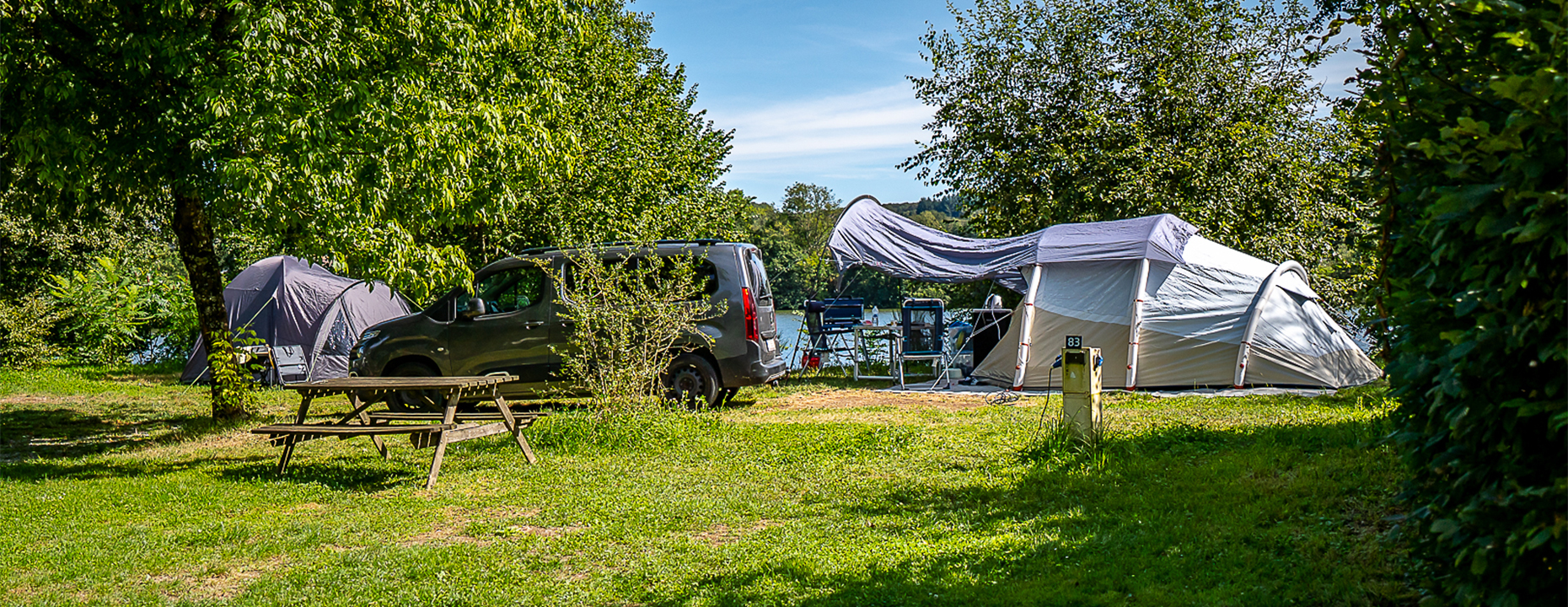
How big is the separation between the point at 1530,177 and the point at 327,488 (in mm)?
6656

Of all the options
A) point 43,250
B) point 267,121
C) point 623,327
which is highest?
point 267,121

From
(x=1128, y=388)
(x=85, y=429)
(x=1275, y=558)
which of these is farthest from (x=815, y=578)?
(x=85, y=429)

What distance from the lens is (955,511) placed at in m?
5.54

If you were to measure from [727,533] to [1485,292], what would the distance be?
365 cm

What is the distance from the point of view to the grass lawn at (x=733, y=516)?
4.22 meters

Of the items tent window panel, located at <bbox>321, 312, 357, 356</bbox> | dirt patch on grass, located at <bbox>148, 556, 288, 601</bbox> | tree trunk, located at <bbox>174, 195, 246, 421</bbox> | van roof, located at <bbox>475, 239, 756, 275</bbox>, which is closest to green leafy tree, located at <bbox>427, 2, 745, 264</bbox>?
van roof, located at <bbox>475, 239, 756, 275</bbox>

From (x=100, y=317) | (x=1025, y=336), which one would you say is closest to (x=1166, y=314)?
(x=1025, y=336)

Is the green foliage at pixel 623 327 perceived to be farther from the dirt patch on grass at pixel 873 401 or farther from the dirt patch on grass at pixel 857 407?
the dirt patch on grass at pixel 873 401

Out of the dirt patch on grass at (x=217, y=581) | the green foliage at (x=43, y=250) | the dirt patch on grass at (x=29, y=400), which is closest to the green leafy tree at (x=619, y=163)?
the dirt patch on grass at (x=29, y=400)

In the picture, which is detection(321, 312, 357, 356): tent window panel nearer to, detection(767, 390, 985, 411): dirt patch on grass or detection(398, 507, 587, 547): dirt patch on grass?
detection(767, 390, 985, 411): dirt patch on grass

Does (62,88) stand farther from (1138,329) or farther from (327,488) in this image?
(1138,329)

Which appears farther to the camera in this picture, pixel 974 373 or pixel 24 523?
pixel 974 373

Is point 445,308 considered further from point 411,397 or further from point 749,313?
point 749,313

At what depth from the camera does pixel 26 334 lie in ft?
55.6
